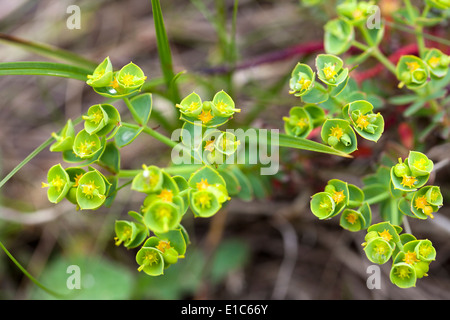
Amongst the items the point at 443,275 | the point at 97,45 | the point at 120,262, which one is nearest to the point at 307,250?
the point at 443,275

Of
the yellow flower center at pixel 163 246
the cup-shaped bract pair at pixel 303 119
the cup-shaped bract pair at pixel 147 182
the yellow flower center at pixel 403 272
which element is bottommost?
the yellow flower center at pixel 403 272

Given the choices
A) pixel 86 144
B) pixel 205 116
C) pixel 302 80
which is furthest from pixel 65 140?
pixel 302 80

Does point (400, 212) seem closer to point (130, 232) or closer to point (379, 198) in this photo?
point (379, 198)

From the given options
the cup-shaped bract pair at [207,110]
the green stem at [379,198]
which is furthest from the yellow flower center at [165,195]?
the green stem at [379,198]

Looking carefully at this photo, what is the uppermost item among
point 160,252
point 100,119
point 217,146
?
point 100,119

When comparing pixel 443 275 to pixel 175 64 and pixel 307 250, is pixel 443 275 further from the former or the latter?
pixel 175 64

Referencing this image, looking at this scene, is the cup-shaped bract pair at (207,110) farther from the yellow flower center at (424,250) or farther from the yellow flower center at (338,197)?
the yellow flower center at (424,250)
